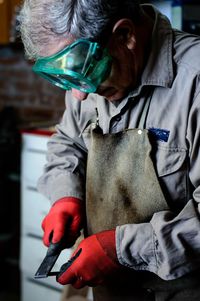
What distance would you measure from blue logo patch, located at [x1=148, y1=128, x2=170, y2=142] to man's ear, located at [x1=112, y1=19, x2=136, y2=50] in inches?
7.9

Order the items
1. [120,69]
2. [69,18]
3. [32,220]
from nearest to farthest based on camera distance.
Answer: [69,18]
[120,69]
[32,220]

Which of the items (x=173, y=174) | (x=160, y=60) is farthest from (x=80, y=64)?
(x=173, y=174)

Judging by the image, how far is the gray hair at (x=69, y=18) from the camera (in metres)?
1.00

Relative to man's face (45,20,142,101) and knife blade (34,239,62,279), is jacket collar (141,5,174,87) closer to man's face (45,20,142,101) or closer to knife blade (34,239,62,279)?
man's face (45,20,142,101)

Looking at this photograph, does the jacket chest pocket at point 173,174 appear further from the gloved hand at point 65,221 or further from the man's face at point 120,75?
the gloved hand at point 65,221

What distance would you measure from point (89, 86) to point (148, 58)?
0.17m

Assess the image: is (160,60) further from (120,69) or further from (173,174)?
(173,174)

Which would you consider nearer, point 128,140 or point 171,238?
point 171,238

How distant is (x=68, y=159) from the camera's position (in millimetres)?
1430

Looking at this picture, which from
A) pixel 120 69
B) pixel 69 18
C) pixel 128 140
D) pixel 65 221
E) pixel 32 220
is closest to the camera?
pixel 69 18

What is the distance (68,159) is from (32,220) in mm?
1211

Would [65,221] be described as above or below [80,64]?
below

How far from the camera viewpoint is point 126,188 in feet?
4.08

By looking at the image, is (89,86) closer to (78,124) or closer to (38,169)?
(78,124)
